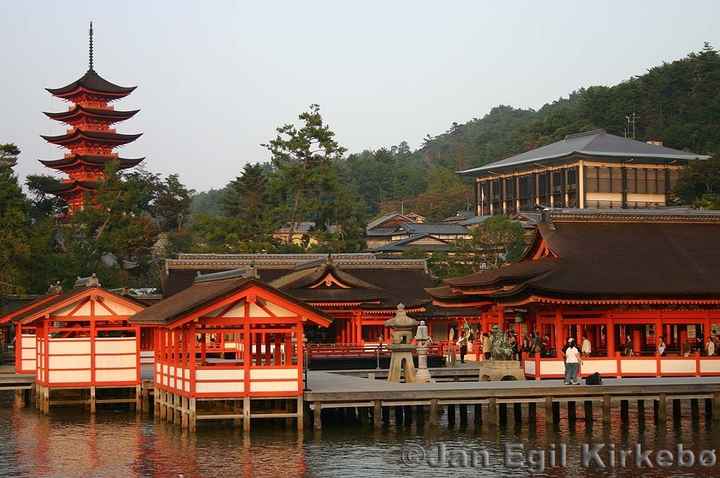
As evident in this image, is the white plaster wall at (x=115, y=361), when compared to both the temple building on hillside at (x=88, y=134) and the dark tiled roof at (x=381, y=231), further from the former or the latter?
the dark tiled roof at (x=381, y=231)

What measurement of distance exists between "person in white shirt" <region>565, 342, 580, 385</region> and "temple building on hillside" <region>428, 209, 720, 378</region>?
3.73m

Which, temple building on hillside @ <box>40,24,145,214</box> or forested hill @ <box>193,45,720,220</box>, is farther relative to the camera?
forested hill @ <box>193,45,720,220</box>

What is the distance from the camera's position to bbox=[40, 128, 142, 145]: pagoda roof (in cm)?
10062

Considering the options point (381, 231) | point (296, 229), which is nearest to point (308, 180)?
point (296, 229)

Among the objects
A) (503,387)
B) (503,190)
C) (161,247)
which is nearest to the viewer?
(503,387)

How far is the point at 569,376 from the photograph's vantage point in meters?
35.4

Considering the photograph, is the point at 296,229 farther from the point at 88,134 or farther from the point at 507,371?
the point at 507,371

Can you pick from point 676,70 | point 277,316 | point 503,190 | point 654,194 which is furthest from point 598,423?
point 676,70

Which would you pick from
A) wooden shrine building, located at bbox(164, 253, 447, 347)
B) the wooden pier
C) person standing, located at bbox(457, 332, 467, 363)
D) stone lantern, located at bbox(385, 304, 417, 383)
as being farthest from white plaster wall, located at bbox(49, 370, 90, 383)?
person standing, located at bbox(457, 332, 467, 363)

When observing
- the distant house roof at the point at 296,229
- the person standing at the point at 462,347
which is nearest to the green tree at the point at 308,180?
the distant house roof at the point at 296,229

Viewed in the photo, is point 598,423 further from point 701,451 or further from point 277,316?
point 277,316

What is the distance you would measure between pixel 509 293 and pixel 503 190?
73.1m

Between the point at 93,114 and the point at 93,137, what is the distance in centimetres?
213

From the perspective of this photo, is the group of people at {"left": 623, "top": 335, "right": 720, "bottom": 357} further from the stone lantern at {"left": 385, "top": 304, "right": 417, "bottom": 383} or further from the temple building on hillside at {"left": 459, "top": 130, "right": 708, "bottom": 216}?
the temple building on hillside at {"left": 459, "top": 130, "right": 708, "bottom": 216}
